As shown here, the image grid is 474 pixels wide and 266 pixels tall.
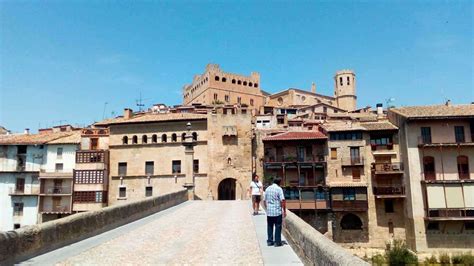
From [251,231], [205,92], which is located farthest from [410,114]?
[205,92]

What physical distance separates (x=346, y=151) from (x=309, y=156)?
3817 mm

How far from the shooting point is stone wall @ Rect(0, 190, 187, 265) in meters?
6.75

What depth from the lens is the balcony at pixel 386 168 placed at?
3847 centimetres

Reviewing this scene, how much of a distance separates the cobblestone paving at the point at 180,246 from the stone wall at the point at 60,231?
753 millimetres

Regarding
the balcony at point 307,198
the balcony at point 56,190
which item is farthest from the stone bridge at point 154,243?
the balcony at point 56,190

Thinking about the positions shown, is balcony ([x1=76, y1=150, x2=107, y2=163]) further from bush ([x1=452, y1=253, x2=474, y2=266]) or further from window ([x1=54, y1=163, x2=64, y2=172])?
bush ([x1=452, y1=253, x2=474, y2=266])

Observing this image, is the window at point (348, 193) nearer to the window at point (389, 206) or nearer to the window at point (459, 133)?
the window at point (389, 206)

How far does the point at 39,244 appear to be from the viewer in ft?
25.2

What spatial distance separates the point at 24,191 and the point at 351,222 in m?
37.0

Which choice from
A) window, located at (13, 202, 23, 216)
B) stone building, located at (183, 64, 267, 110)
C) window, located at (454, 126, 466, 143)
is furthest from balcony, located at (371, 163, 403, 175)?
stone building, located at (183, 64, 267, 110)

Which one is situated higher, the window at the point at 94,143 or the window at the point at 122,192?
the window at the point at 94,143

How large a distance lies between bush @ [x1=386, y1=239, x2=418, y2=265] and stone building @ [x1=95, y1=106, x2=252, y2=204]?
15096 mm

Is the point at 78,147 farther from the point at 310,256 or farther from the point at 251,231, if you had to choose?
the point at 310,256

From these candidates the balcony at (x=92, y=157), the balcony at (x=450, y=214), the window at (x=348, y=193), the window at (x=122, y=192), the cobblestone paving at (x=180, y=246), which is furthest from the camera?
the balcony at (x=92, y=157)
